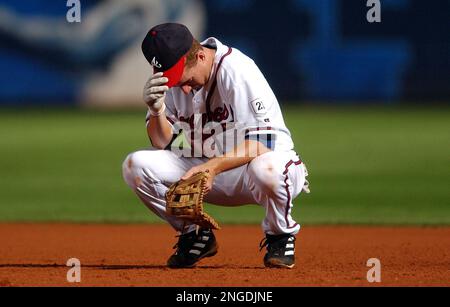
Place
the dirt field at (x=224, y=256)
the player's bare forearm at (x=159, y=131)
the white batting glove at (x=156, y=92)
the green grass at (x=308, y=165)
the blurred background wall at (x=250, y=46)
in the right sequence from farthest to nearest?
the blurred background wall at (x=250, y=46)
the green grass at (x=308, y=165)
the player's bare forearm at (x=159, y=131)
the white batting glove at (x=156, y=92)
the dirt field at (x=224, y=256)

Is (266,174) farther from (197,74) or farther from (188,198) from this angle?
(197,74)

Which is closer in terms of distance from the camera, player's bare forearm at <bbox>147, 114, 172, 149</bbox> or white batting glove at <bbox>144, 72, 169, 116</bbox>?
white batting glove at <bbox>144, 72, 169, 116</bbox>

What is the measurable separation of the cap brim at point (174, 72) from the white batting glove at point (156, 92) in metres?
0.02

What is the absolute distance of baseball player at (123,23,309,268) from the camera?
5559 millimetres

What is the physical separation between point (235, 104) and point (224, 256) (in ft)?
4.62

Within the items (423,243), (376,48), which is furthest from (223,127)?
(376,48)

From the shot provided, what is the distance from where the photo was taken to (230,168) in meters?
5.58

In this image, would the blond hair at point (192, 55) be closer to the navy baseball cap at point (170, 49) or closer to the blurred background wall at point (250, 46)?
the navy baseball cap at point (170, 49)

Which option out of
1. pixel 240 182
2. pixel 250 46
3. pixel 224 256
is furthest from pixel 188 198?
pixel 250 46

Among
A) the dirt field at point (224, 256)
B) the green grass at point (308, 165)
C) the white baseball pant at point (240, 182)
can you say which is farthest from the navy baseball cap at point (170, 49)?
the green grass at point (308, 165)

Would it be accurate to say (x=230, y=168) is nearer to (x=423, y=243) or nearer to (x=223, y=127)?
(x=223, y=127)

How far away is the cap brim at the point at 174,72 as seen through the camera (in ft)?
18.1

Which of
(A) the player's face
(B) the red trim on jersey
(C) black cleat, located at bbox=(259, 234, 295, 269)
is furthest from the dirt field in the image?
(A) the player's face

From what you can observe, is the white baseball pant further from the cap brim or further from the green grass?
the green grass
